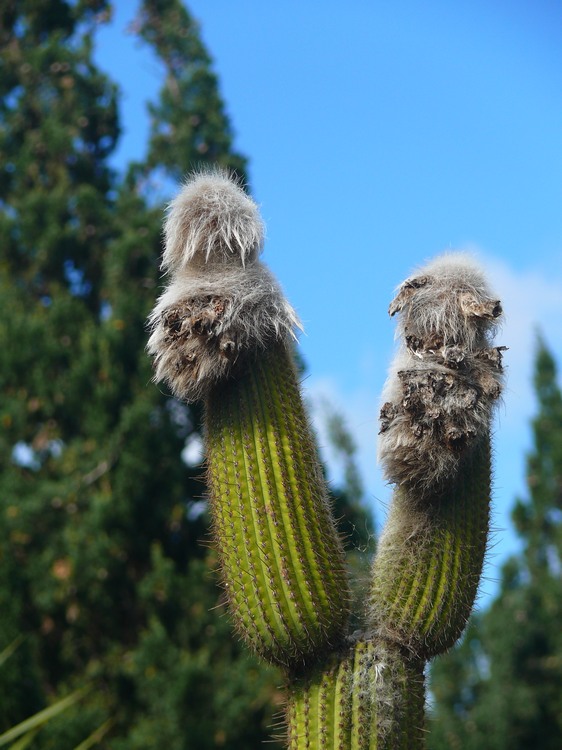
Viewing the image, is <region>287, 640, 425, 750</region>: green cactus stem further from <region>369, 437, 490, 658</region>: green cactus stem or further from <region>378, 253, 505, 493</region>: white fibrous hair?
<region>378, 253, 505, 493</region>: white fibrous hair

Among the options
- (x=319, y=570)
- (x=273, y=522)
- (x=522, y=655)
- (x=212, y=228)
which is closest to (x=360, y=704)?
(x=319, y=570)

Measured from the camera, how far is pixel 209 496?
2.71 meters

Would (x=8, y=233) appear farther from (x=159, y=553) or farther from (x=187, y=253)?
(x=187, y=253)

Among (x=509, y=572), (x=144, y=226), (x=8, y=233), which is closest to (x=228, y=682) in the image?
(x=144, y=226)

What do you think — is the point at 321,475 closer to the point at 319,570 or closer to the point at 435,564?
the point at 319,570

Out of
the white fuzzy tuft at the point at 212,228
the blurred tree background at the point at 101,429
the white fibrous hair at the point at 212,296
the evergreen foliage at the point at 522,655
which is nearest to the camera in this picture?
the white fibrous hair at the point at 212,296

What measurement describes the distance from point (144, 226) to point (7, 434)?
4339 millimetres

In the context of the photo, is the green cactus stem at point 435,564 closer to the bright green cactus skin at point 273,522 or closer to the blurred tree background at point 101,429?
the bright green cactus skin at point 273,522

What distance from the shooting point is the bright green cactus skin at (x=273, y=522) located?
98.0 inches

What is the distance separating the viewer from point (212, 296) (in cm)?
260

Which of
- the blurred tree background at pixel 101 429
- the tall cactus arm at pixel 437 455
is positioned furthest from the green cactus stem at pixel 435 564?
the blurred tree background at pixel 101 429

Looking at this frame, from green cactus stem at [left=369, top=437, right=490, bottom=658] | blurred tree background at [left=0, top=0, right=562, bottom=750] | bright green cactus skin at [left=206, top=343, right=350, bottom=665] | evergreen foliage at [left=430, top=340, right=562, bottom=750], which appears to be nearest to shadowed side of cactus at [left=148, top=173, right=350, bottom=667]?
bright green cactus skin at [left=206, top=343, right=350, bottom=665]

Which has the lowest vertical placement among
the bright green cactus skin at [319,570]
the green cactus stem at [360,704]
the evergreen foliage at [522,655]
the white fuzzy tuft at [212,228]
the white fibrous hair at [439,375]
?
the green cactus stem at [360,704]

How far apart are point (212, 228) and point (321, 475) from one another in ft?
2.47
